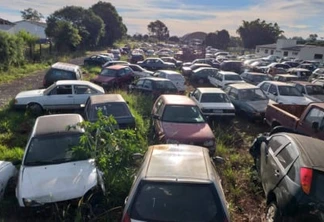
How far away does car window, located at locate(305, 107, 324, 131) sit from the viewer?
27.3 ft

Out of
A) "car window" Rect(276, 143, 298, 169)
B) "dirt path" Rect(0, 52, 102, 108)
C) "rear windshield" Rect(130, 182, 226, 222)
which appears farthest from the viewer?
"dirt path" Rect(0, 52, 102, 108)

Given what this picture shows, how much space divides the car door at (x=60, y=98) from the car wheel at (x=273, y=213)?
9650 millimetres

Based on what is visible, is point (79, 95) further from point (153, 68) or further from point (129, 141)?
point (153, 68)

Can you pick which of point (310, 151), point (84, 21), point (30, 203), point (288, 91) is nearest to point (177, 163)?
point (310, 151)

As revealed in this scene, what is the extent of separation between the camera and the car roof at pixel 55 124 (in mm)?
6844

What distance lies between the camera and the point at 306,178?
4.61 meters

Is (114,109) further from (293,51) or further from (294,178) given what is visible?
(293,51)

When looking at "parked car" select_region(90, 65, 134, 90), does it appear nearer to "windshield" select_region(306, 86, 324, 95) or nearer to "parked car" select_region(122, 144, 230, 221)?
"windshield" select_region(306, 86, 324, 95)

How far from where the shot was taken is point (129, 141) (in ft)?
21.7

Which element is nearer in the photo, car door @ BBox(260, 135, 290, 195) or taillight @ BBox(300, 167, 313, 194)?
taillight @ BBox(300, 167, 313, 194)

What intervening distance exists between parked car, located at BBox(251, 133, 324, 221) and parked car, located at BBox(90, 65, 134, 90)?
1358 cm

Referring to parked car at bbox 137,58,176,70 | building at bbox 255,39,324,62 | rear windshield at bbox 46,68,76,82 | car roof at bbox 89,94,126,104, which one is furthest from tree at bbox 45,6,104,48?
car roof at bbox 89,94,126,104

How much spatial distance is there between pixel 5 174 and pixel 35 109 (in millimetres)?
6328

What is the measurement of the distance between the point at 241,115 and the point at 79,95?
7175 millimetres
